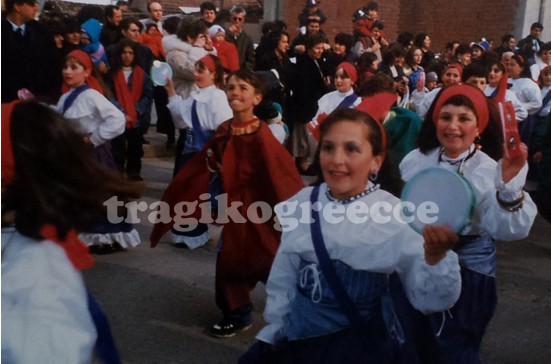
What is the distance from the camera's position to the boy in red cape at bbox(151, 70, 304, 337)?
4.75 m

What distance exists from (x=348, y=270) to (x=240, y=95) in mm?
2263

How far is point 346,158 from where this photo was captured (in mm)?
2912

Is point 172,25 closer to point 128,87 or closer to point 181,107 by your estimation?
point 128,87

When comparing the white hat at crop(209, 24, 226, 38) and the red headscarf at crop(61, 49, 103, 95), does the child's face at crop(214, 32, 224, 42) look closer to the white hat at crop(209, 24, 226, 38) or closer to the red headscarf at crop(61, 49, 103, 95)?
the white hat at crop(209, 24, 226, 38)

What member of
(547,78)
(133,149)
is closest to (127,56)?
(133,149)

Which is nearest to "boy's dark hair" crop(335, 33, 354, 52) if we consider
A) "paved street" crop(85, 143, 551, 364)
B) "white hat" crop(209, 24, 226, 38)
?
"white hat" crop(209, 24, 226, 38)

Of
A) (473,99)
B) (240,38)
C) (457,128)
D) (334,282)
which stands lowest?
(240,38)

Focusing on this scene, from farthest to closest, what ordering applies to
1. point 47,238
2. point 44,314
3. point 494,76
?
point 494,76 < point 47,238 < point 44,314

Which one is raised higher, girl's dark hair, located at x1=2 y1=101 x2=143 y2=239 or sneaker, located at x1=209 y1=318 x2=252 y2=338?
girl's dark hair, located at x1=2 y1=101 x2=143 y2=239

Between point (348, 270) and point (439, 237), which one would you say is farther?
point (348, 270)

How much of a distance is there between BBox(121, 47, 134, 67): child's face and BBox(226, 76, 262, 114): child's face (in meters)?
3.32

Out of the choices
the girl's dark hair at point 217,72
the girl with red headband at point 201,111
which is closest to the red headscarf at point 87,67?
the girl with red headband at point 201,111

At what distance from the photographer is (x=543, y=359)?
16.0 ft

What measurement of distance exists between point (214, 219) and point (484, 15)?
13436 mm
